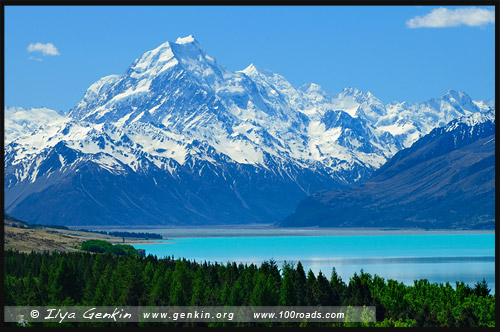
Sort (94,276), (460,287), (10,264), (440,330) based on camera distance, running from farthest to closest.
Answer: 1. (10,264)
2. (94,276)
3. (460,287)
4. (440,330)

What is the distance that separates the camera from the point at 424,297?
118m

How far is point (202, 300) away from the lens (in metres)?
108

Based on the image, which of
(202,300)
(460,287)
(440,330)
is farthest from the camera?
(460,287)

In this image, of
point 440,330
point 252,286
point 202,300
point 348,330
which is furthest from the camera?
point 252,286

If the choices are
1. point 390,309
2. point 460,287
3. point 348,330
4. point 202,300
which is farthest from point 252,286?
point 348,330

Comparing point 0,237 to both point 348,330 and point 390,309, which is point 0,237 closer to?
point 348,330

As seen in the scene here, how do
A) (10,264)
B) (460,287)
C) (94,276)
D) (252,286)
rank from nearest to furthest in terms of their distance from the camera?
(252,286), (460,287), (94,276), (10,264)

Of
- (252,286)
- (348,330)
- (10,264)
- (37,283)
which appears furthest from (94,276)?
(348,330)
